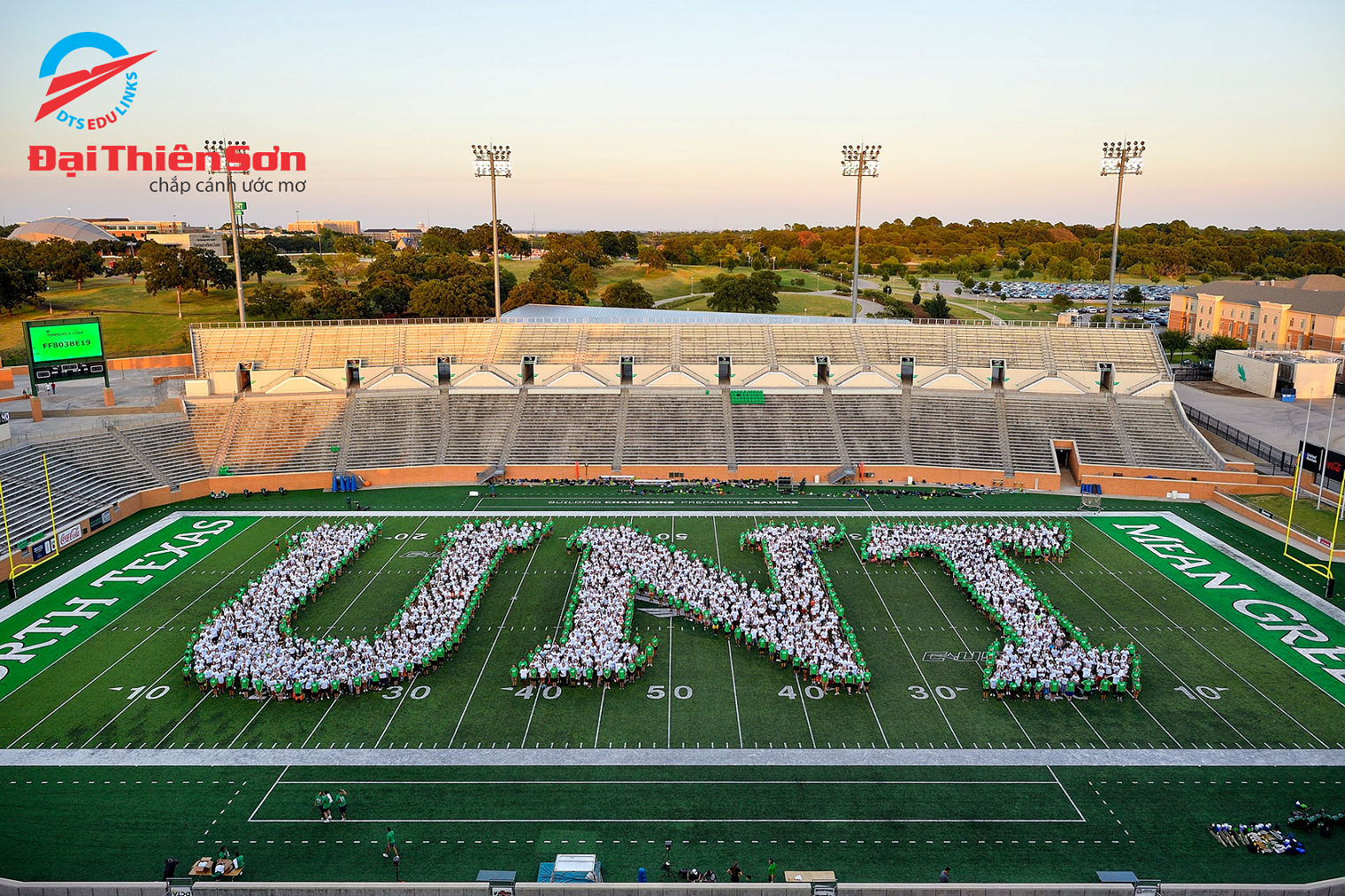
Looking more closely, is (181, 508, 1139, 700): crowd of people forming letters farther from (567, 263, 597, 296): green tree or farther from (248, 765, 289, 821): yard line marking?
(567, 263, 597, 296): green tree

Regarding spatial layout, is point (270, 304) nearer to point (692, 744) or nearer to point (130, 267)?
point (130, 267)

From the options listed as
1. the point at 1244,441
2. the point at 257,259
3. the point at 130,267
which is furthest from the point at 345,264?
the point at 1244,441

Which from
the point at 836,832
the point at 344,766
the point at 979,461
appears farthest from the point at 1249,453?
the point at 344,766

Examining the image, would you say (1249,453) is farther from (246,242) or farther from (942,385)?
(246,242)

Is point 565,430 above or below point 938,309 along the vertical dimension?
below

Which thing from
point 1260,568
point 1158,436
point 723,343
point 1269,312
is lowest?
point 1260,568

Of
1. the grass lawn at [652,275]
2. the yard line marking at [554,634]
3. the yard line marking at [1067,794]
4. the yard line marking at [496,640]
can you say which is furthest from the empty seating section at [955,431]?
the grass lawn at [652,275]

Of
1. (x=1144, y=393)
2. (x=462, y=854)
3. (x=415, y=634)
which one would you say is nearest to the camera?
(x=462, y=854)
